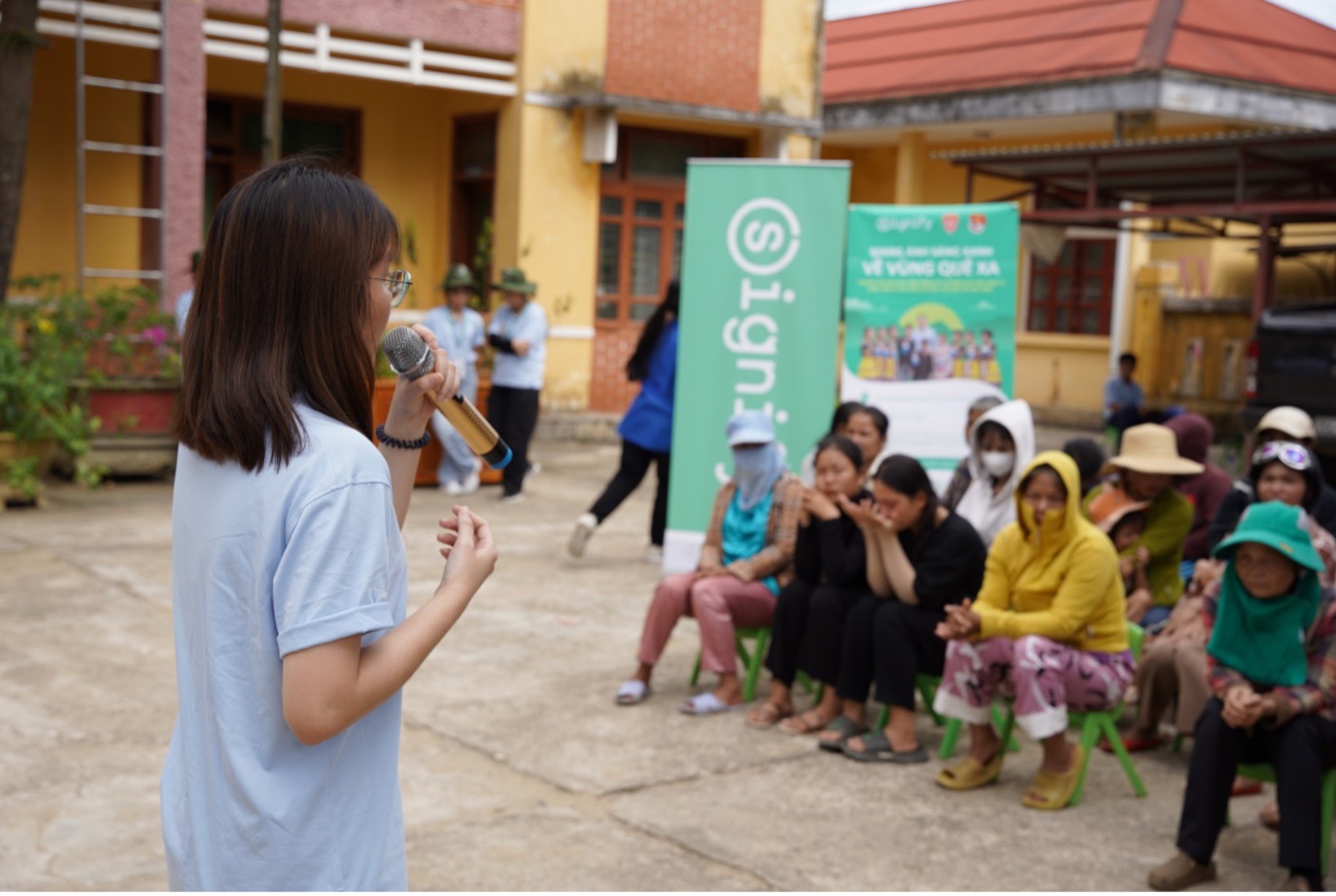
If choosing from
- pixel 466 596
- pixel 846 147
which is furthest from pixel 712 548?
pixel 846 147

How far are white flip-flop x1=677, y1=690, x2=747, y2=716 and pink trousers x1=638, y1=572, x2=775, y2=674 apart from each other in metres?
0.11

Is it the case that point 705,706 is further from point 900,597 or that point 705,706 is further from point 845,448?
point 845,448

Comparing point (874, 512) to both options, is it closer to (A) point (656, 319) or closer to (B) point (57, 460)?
(A) point (656, 319)

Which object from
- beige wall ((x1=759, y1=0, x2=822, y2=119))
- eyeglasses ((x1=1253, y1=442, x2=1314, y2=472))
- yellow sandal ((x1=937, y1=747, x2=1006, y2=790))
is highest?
beige wall ((x1=759, y1=0, x2=822, y2=119))

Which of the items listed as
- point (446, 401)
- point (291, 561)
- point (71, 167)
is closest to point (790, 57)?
point (71, 167)

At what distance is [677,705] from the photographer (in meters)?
5.72

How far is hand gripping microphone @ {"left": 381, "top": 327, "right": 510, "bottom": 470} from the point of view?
197 cm

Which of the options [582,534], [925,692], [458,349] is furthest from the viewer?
[458,349]

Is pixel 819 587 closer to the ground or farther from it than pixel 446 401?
closer to the ground

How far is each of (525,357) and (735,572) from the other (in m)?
4.99

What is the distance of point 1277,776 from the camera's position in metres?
4.09

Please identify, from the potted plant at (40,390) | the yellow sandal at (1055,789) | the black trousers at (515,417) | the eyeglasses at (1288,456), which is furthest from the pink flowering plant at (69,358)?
the eyeglasses at (1288,456)

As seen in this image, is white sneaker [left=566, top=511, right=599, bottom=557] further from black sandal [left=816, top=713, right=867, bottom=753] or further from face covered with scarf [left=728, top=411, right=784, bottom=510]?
black sandal [left=816, top=713, right=867, bottom=753]

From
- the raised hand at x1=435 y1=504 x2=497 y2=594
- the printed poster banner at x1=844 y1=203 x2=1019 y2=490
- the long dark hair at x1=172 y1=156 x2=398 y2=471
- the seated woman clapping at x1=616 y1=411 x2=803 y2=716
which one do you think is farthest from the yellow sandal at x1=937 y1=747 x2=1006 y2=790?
the long dark hair at x1=172 y1=156 x2=398 y2=471
